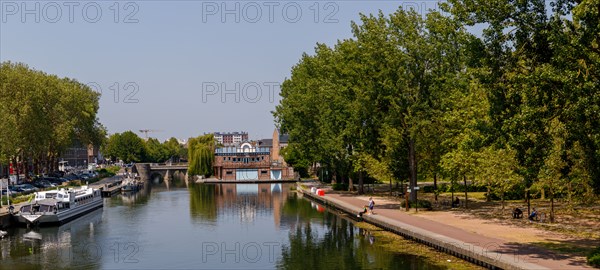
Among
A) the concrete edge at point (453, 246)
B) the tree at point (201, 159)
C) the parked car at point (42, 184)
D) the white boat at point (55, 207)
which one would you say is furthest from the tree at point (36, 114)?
the concrete edge at point (453, 246)

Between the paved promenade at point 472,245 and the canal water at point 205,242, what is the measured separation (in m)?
2.26

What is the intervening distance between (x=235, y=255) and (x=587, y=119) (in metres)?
25.9

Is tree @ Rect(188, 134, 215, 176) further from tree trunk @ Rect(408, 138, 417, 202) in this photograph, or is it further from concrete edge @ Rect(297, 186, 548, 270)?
concrete edge @ Rect(297, 186, 548, 270)

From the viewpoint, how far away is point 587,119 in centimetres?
3155

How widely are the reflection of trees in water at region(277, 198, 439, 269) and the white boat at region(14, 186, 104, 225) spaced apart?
25.4 metres

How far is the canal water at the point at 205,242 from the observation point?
42.5 metres

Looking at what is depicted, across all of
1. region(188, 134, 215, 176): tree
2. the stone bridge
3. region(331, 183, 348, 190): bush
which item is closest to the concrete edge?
region(331, 183, 348, 190): bush

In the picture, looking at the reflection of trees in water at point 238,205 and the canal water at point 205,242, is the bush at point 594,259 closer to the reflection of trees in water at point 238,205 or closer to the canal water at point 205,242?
the canal water at point 205,242

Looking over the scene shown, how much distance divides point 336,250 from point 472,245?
10712 millimetres

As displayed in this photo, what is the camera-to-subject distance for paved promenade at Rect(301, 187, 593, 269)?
33.2m

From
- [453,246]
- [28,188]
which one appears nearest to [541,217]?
[453,246]

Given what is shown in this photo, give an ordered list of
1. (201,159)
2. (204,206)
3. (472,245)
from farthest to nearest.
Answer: (201,159) → (204,206) → (472,245)

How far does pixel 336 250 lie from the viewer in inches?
1837

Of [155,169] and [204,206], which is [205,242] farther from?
[155,169]
